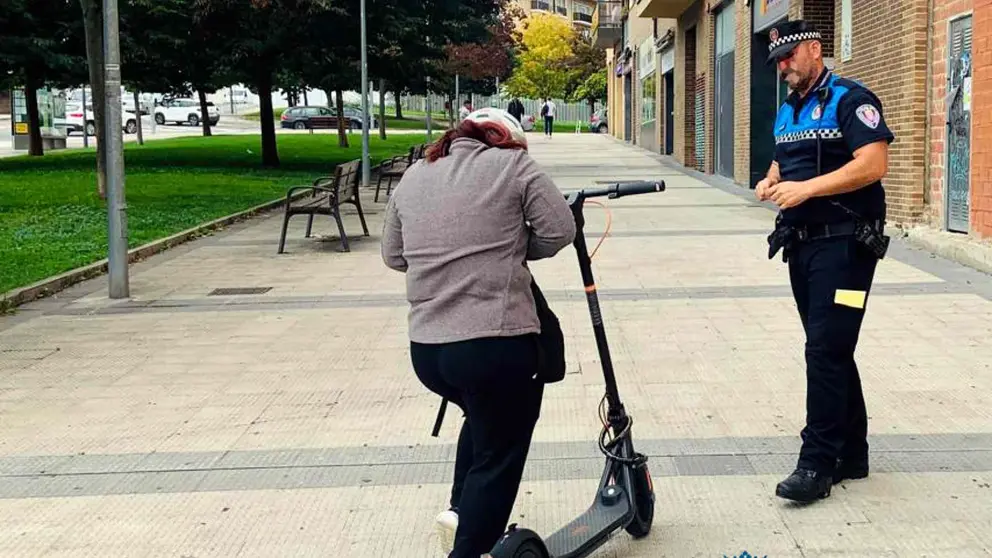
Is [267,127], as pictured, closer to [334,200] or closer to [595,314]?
[334,200]

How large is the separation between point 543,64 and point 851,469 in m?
78.9

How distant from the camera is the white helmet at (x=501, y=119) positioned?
3.35 metres

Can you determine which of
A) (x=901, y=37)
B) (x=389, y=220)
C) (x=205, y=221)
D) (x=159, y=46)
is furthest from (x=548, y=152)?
(x=389, y=220)

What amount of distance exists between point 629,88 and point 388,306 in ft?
136

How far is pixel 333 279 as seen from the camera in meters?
10.7

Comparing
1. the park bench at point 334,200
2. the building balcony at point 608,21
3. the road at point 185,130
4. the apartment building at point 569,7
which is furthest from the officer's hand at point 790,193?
the apartment building at point 569,7

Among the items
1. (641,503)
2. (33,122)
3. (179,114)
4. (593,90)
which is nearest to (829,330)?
(641,503)

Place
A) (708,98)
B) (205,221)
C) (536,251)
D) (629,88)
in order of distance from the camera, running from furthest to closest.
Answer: (629,88)
(708,98)
(205,221)
(536,251)

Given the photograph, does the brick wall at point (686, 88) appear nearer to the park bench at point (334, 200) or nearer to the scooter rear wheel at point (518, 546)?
the park bench at point (334, 200)

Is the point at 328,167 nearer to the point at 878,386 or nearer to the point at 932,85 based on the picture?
the point at 932,85

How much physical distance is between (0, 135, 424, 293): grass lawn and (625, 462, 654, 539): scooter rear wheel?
24.4ft

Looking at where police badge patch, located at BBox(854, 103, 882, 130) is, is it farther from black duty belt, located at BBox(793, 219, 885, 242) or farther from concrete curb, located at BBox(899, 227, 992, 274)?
concrete curb, located at BBox(899, 227, 992, 274)

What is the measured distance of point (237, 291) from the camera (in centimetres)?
1012

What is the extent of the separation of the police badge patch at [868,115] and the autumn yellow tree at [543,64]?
253ft
